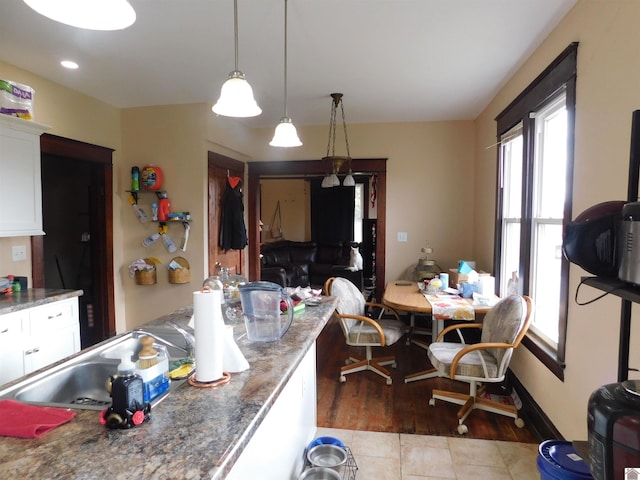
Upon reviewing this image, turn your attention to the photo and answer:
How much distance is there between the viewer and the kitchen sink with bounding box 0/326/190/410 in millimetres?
1187

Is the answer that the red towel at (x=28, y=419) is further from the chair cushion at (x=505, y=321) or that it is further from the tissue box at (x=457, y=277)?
the tissue box at (x=457, y=277)

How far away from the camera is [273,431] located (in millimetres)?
1522

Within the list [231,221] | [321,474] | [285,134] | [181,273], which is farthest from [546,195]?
[181,273]

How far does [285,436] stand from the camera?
1.71 meters

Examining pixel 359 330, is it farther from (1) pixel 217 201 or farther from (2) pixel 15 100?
(2) pixel 15 100

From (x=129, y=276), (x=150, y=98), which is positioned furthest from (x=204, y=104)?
(x=129, y=276)

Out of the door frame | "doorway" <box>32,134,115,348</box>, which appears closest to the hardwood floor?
the door frame

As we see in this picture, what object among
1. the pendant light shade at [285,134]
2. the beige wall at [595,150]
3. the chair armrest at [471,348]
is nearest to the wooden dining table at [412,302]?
the chair armrest at [471,348]

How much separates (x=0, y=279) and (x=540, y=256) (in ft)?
12.8

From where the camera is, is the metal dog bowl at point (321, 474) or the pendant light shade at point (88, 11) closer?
the pendant light shade at point (88, 11)

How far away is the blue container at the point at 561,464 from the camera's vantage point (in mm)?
1518

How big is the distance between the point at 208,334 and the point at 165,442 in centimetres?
32

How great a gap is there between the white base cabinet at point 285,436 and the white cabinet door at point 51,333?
6.06 feet

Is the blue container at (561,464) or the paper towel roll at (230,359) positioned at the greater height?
the paper towel roll at (230,359)
